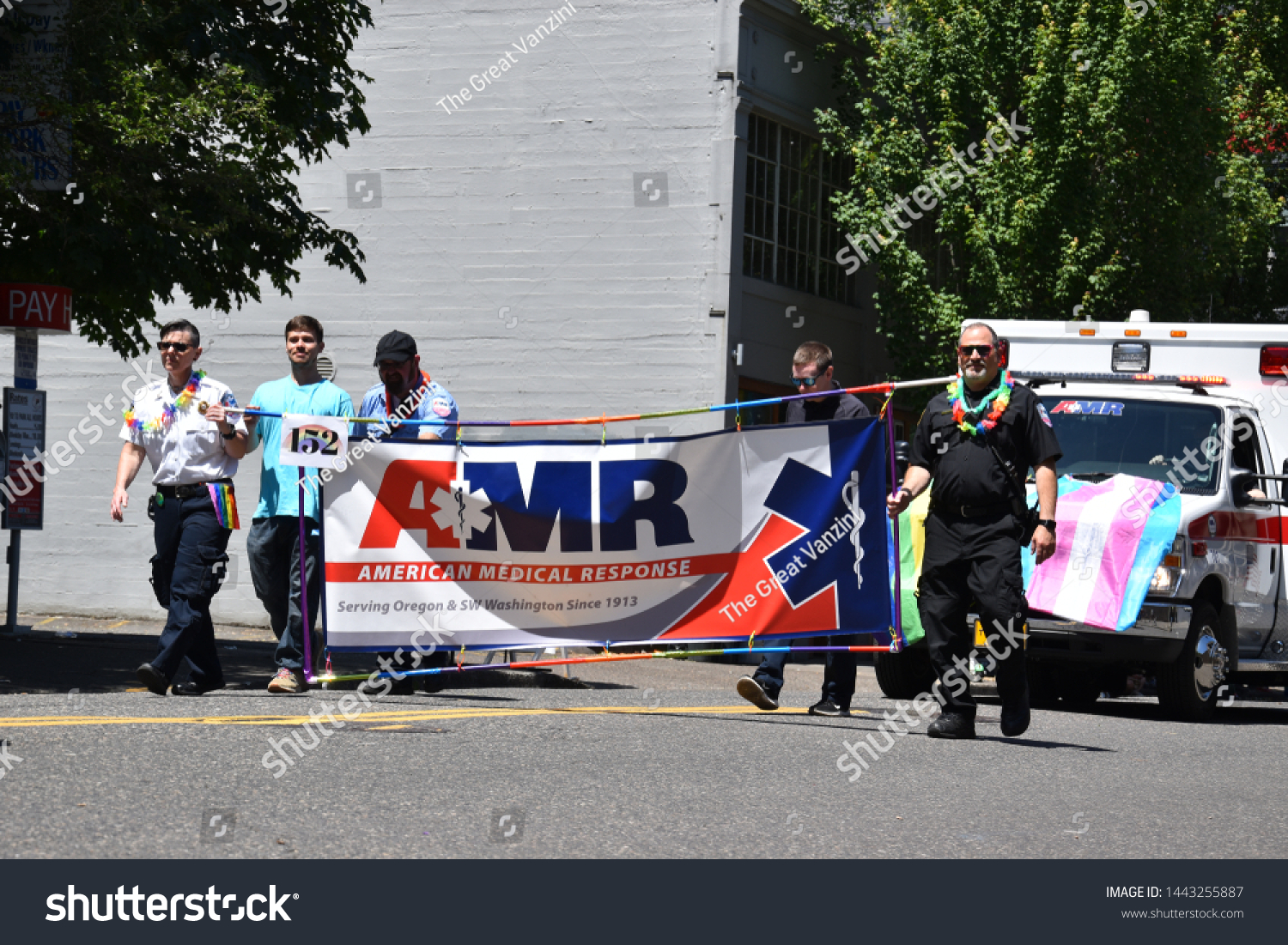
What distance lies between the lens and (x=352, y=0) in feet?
47.7

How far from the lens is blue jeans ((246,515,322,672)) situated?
9539 mm

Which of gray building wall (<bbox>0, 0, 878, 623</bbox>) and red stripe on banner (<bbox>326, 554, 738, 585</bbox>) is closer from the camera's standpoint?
red stripe on banner (<bbox>326, 554, 738, 585</bbox>)

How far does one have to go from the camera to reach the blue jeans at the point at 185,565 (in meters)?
9.01

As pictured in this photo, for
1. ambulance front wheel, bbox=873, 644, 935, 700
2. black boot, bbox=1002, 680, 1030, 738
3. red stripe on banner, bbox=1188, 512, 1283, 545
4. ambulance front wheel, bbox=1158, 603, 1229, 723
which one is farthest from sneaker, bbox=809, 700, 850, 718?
red stripe on banner, bbox=1188, 512, 1283, 545

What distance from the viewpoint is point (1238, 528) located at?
11734 mm

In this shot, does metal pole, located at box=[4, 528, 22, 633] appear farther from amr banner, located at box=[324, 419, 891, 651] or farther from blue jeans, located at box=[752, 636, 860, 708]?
blue jeans, located at box=[752, 636, 860, 708]

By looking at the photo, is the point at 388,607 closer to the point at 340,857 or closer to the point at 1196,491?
the point at 340,857

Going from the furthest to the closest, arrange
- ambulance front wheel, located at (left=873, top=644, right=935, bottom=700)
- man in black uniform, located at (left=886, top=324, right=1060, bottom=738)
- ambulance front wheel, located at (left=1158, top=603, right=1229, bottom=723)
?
1. ambulance front wheel, located at (left=873, top=644, right=935, bottom=700)
2. ambulance front wheel, located at (left=1158, top=603, right=1229, bottom=723)
3. man in black uniform, located at (left=886, top=324, right=1060, bottom=738)

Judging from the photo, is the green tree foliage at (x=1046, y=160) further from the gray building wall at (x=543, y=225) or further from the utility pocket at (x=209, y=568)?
the utility pocket at (x=209, y=568)

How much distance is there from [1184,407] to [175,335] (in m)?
7.03

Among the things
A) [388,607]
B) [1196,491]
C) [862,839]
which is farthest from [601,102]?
[862,839]

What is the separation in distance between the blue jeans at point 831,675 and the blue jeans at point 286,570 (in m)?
2.60

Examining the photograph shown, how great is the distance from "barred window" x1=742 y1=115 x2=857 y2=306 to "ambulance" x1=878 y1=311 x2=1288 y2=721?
6984mm

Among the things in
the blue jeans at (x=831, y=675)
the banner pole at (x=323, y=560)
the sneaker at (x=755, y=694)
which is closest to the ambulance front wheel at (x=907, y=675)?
the blue jeans at (x=831, y=675)
